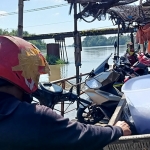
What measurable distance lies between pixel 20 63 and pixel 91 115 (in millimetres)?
2225

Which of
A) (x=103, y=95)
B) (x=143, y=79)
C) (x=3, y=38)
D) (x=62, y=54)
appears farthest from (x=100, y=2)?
(x=62, y=54)

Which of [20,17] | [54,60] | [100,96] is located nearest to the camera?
[100,96]

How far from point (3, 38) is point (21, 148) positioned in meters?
0.58

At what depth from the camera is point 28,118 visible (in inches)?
51.0

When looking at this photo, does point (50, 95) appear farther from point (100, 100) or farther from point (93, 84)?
point (93, 84)

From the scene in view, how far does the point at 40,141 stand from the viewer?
130 centimetres

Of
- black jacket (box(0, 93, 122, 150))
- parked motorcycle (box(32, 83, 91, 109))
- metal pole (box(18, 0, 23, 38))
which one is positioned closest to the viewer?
black jacket (box(0, 93, 122, 150))

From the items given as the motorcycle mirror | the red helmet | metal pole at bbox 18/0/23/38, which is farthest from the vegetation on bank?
the red helmet

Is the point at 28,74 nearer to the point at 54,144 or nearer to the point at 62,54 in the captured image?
the point at 54,144

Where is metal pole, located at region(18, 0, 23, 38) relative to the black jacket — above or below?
above

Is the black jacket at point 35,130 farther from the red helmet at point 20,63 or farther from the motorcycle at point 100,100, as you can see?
the motorcycle at point 100,100

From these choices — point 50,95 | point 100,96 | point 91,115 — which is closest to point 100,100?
point 100,96

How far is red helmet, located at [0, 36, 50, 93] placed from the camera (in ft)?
4.62

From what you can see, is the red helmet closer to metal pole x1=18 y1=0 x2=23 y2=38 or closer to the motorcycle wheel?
the motorcycle wheel
